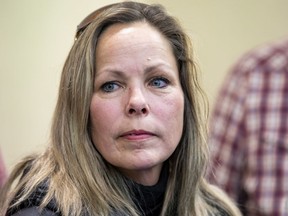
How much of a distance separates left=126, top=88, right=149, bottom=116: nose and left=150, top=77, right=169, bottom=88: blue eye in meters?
0.06

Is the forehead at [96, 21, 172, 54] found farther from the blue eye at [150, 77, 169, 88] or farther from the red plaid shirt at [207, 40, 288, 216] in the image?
the red plaid shirt at [207, 40, 288, 216]

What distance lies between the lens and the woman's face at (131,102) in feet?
3.50

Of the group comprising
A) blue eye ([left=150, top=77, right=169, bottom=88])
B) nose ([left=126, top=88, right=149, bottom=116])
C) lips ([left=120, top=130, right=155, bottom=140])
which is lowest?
lips ([left=120, top=130, right=155, bottom=140])

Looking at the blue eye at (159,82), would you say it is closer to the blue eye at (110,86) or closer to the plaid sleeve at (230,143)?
the blue eye at (110,86)

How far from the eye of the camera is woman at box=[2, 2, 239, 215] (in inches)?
41.4

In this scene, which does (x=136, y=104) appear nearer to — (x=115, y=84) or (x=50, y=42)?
(x=115, y=84)

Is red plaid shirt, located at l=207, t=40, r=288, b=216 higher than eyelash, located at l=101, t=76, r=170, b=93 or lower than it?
lower

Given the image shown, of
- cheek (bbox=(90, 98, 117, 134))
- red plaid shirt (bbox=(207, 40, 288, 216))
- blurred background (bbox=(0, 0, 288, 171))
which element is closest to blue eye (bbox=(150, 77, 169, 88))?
cheek (bbox=(90, 98, 117, 134))

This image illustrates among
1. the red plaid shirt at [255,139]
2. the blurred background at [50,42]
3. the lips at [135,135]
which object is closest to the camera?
the lips at [135,135]

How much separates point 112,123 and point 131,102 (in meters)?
0.07

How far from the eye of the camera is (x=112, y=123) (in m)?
1.07

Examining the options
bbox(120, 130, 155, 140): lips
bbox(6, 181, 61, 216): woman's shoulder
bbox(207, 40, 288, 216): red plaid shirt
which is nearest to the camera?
bbox(6, 181, 61, 216): woman's shoulder

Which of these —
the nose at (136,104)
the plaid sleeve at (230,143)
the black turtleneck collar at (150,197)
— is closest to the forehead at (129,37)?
the nose at (136,104)

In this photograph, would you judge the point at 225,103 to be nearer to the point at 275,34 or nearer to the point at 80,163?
the point at 275,34
